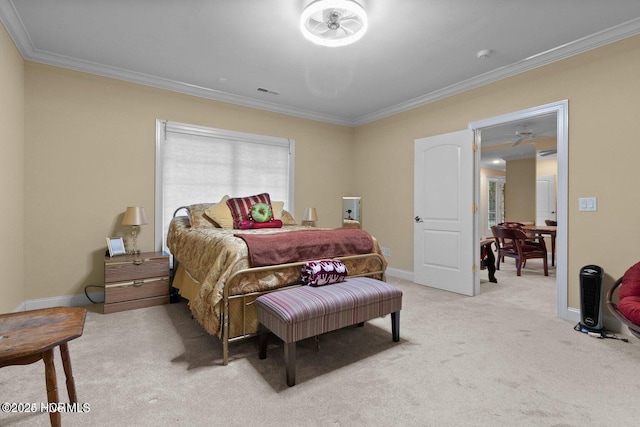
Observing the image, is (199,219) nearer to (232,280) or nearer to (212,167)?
(212,167)

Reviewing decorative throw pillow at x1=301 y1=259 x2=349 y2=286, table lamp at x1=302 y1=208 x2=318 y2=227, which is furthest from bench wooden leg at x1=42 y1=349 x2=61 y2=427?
table lamp at x1=302 y1=208 x2=318 y2=227

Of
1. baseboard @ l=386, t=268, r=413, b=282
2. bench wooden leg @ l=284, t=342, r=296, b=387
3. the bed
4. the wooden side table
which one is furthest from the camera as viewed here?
baseboard @ l=386, t=268, r=413, b=282

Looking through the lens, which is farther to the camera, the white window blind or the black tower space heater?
the white window blind

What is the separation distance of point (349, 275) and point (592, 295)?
6.69ft

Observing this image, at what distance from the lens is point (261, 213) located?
12.1 feet

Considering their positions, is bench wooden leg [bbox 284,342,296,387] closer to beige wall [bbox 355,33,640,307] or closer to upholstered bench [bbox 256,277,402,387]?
upholstered bench [bbox 256,277,402,387]

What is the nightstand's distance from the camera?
9.97 feet

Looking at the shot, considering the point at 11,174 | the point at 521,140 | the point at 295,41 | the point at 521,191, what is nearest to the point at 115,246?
the point at 11,174

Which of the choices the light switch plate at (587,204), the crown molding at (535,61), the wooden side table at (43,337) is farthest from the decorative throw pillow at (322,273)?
the crown molding at (535,61)

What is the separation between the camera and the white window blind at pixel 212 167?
150 inches

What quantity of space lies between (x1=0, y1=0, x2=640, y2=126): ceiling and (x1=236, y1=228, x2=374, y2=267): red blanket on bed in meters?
1.74

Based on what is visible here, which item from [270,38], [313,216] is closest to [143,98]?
[270,38]

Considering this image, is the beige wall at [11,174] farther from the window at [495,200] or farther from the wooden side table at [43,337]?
the window at [495,200]

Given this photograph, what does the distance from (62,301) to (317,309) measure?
118 inches
